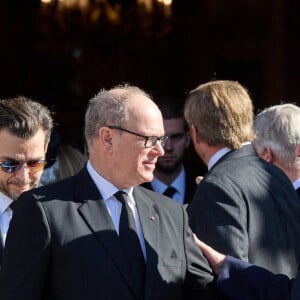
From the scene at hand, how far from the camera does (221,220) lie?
12.8 feet

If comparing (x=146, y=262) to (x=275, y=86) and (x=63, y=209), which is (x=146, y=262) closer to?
(x=63, y=209)

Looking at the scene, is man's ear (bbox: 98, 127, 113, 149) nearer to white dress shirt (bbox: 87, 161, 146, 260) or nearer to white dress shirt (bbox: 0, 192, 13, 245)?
white dress shirt (bbox: 87, 161, 146, 260)

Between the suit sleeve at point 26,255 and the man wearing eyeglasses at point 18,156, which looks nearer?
the suit sleeve at point 26,255

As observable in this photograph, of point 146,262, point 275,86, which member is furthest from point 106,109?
point 275,86

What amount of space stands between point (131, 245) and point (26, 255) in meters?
0.39

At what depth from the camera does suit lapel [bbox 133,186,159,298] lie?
333 centimetres

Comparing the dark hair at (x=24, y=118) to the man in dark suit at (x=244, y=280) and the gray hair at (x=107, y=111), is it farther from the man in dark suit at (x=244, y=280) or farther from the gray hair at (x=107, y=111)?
the man in dark suit at (x=244, y=280)

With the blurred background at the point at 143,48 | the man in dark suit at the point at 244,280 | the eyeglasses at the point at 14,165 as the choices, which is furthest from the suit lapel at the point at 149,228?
the blurred background at the point at 143,48

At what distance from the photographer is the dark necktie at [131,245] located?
3.31 m

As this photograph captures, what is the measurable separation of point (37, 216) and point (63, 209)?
4.4 inches

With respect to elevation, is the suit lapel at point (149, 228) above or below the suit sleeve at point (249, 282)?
above

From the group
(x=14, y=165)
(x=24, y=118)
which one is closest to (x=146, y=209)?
(x=14, y=165)

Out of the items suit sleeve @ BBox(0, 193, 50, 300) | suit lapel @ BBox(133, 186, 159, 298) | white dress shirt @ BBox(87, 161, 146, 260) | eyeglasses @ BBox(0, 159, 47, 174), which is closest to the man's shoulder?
suit lapel @ BBox(133, 186, 159, 298)

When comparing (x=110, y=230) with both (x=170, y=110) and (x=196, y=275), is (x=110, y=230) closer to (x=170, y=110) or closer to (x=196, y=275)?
(x=196, y=275)
